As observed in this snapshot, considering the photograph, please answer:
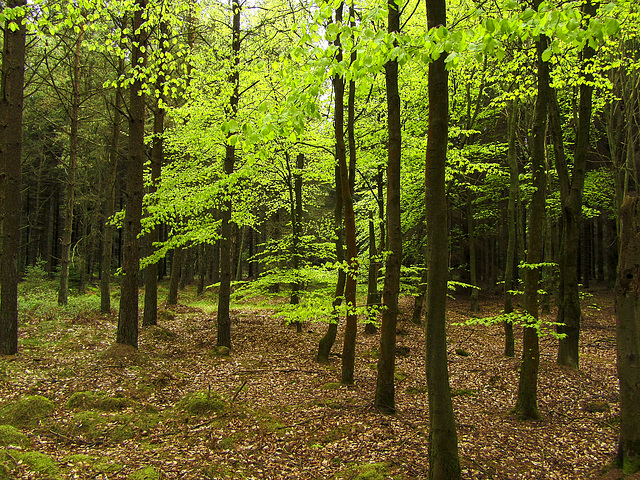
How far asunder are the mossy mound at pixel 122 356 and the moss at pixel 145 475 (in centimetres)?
444

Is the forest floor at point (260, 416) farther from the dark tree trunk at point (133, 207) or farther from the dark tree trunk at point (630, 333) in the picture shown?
the dark tree trunk at point (133, 207)

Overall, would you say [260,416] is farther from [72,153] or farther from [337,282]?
[72,153]

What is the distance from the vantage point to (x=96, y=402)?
6.67 meters

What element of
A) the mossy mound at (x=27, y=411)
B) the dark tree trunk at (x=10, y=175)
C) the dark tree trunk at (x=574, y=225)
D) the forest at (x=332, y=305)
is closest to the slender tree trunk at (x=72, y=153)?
the forest at (x=332, y=305)

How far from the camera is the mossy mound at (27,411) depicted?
228 inches

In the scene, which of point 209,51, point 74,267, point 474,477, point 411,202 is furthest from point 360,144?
point 74,267

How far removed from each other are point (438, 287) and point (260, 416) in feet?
15.3

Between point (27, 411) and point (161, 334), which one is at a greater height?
point (27, 411)

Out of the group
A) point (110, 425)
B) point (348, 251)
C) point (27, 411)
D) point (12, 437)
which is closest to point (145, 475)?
point (110, 425)

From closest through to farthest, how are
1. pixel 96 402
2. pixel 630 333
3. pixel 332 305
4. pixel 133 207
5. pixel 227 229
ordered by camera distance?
pixel 630 333, pixel 96 402, pixel 332 305, pixel 133 207, pixel 227 229

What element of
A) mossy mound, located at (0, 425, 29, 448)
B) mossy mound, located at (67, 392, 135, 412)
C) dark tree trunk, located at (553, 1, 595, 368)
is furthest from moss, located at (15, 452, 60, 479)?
dark tree trunk, located at (553, 1, 595, 368)

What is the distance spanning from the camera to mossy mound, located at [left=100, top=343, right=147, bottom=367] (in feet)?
28.4

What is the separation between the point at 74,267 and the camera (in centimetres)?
3244

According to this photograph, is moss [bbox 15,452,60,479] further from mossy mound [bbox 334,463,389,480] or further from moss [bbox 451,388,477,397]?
moss [bbox 451,388,477,397]
